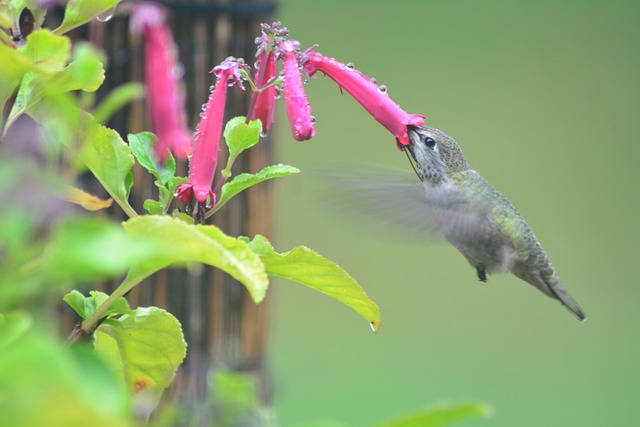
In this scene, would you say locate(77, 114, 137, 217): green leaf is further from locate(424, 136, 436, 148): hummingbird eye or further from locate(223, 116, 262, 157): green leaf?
locate(424, 136, 436, 148): hummingbird eye

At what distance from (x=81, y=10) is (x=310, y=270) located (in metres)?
0.28

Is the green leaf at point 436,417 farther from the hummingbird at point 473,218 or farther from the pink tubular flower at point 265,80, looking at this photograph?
the hummingbird at point 473,218

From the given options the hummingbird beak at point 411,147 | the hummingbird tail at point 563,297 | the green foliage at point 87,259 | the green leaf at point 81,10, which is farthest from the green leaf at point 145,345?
the hummingbird tail at point 563,297

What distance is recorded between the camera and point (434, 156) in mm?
1344

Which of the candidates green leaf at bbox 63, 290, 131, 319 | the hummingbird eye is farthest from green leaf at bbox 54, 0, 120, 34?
the hummingbird eye

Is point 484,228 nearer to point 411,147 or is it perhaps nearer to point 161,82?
point 411,147

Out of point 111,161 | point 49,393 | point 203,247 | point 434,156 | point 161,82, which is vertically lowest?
point 49,393

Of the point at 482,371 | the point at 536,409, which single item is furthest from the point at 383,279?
the point at 536,409

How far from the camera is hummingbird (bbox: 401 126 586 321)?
1.35 meters

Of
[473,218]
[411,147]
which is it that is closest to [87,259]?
[411,147]

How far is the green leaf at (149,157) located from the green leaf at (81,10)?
4.1 inches

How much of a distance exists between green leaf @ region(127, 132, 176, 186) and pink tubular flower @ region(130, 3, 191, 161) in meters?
0.41

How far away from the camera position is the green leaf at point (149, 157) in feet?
2.58

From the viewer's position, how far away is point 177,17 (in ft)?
7.80
